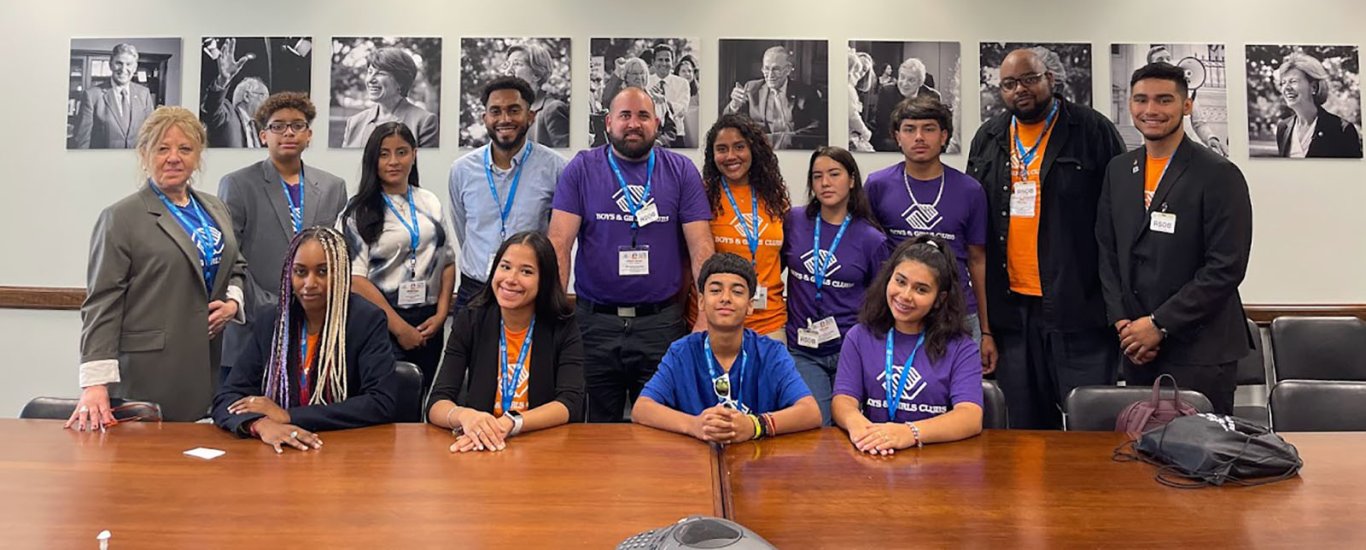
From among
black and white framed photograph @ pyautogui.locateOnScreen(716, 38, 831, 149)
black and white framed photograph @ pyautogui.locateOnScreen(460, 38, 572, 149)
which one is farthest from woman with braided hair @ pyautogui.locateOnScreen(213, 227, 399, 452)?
black and white framed photograph @ pyautogui.locateOnScreen(716, 38, 831, 149)

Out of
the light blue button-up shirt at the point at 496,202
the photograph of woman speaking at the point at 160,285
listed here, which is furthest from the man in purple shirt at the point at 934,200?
the photograph of woman speaking at the point at 160,285

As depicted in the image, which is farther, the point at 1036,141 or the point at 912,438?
the point at 1036,141

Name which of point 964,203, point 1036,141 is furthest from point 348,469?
point 1036,141

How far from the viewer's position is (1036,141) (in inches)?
139

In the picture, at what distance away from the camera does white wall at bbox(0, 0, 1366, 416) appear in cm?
441

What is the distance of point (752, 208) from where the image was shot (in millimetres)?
3377

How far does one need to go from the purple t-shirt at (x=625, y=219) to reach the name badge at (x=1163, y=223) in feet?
5.35

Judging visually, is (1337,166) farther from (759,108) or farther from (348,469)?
(348,469)

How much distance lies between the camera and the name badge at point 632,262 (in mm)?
3238

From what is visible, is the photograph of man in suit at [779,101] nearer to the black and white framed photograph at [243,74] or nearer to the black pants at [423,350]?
the black pants at [423,350]

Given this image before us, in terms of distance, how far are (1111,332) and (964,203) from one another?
820 mm

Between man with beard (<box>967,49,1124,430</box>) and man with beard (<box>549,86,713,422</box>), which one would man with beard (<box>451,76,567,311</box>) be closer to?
man with beard (<box>549,86,713,422</box>)

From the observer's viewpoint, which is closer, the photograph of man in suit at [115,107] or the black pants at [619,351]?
the black pants at [619,351]

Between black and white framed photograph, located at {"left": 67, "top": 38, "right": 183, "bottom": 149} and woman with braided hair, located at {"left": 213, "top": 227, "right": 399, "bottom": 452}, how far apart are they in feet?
8.56
